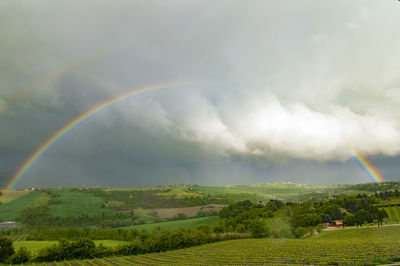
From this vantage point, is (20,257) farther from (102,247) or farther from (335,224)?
(335,224)

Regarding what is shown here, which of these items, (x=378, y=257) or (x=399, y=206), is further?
(x=399, y=206)

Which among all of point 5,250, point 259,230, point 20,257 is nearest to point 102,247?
point 20,257

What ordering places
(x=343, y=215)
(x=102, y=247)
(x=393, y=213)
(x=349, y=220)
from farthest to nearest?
(x=343, y=215) < (x=393, y=213) < (x=349, y=220) < (x=102, y=247)

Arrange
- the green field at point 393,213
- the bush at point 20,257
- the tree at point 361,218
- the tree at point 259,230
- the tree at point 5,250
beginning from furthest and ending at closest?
the tree at point 259,230, the green field at point 393,213, the tree at point 361,218, the tree at point 5,250, the bush at point 20,257

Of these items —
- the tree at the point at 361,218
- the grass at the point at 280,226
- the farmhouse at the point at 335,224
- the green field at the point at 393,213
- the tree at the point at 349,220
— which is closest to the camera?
the tree at the point at 361,218

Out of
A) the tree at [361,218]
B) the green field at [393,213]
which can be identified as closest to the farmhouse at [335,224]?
the tree at [361,218]

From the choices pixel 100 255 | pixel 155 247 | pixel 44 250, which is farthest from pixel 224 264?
pixel 44 250

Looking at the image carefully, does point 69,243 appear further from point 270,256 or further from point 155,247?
point 270,256

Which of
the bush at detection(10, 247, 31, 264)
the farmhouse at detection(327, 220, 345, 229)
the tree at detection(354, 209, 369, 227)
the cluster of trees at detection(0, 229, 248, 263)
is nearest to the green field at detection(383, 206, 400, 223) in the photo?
the tree at detection(354, 209, 369, 227)

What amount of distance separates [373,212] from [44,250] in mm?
147105

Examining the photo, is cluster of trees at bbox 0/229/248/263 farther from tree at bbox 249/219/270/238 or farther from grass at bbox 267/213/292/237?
grass at bbox 267/213/292/237

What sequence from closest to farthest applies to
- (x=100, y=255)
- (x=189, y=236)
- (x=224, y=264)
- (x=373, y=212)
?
(x=224, y=264) < (x=100, y=255) < (x=189, y=236) < (x=373, y=212)

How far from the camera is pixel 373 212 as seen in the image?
400 feet

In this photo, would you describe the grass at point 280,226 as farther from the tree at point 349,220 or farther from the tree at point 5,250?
the tree at point 5,250
